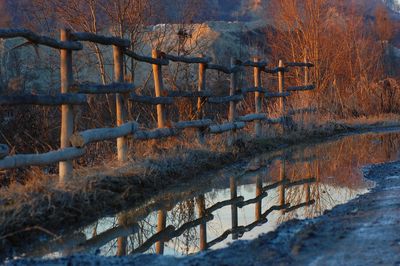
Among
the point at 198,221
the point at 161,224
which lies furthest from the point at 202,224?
the point at 161,224

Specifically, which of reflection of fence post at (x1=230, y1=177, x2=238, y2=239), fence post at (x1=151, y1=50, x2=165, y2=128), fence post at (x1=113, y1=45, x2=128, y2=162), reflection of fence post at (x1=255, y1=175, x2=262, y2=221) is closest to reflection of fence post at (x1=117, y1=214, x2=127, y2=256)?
reflection of fence post at (x1=230, y1=177, x2=238, y2=239)

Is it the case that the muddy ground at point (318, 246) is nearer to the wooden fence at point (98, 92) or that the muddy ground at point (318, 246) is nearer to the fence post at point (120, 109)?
the wooden fence at point (98, 92)

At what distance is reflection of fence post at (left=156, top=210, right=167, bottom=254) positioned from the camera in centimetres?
516

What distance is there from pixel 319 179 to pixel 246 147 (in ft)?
9.57

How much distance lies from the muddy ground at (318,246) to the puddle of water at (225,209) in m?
0.36

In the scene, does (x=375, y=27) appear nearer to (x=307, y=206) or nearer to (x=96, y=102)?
(x=96, y=102)

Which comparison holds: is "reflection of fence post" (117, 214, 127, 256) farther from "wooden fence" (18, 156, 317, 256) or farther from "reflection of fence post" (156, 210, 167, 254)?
"reflection of fence post" (156, 210, 167, 254)

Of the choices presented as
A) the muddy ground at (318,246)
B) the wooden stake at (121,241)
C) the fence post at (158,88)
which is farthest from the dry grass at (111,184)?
the muddy ground at (318,246)

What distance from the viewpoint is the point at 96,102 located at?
1170 centimetres

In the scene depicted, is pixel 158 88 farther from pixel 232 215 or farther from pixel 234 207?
pixel 232 215

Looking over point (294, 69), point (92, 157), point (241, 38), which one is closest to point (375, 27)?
point (241, 38)

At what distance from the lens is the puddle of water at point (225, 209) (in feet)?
17.3

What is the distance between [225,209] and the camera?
686cm

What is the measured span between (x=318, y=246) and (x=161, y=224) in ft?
6.73
